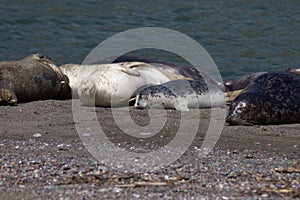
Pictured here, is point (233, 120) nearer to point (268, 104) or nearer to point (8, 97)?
point (268, 104)

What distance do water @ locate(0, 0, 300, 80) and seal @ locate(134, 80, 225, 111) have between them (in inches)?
136

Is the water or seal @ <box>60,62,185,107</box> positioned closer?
seal @ <box>60,62,185,107</box>

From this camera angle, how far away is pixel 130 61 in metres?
9.92

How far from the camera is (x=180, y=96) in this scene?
808cm

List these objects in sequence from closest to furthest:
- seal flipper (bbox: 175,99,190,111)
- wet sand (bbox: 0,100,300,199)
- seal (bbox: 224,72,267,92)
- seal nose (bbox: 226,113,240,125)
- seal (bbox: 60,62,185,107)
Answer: wet sand (bbox: 0,100,300,199)
seal nose (bbox: 226,113,240,125)
seal flipper (bbox: 175,99,190,111)
seal (bbox: 60,62,185,107)
seal (bbox: 224,72,267,92)

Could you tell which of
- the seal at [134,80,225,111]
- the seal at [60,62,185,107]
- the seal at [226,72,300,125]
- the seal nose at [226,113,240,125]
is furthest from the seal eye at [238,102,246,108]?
the seal at [60,62,185,107]

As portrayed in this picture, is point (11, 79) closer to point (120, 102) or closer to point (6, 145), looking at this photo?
point (120, 102)

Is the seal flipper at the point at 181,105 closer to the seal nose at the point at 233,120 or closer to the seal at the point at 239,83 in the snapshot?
the seal nose at the point at 233,120

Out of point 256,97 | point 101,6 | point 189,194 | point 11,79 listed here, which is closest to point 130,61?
point 11,79

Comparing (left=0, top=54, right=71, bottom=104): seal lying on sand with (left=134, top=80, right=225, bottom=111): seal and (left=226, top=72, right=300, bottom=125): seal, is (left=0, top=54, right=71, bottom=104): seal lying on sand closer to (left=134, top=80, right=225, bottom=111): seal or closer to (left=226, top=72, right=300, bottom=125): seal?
(left=134, top=80, right=225, bottom=111): seal

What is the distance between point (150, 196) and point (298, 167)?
1.34 meters

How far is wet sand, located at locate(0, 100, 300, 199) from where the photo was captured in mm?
4160

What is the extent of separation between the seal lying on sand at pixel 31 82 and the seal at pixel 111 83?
0.22m

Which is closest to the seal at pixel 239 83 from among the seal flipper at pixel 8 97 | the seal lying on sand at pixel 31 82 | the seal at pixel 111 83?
the seal at pixel 111 83
